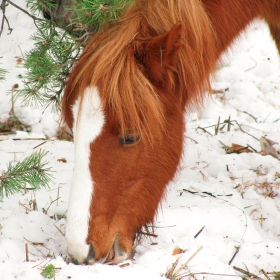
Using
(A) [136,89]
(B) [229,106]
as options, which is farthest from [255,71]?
(A) [136,89]

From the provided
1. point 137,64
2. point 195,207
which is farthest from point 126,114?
point 195,207

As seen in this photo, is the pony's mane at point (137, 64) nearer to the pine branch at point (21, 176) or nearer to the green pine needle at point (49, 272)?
the pine branch at point (21, 176)

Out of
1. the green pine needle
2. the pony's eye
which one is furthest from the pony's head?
the green pine needle

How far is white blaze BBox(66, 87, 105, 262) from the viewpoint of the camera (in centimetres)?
217

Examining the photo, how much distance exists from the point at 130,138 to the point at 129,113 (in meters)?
0.13

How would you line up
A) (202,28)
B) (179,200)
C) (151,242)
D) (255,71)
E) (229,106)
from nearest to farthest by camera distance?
(202,28)
(151,242)
(179,200)
(229,106)
(255,71)

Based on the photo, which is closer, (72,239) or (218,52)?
(72,239)

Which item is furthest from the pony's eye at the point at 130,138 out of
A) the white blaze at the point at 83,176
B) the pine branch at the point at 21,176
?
the pine branch at the point at 21,176

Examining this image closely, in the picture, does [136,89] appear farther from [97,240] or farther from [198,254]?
[198,254]

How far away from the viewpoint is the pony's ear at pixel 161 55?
7.02 ft

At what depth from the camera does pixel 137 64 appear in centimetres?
228

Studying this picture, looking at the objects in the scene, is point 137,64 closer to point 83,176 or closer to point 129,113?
point 129,113

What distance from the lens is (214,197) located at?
10.6 ft

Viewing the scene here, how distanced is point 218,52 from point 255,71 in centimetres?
281
